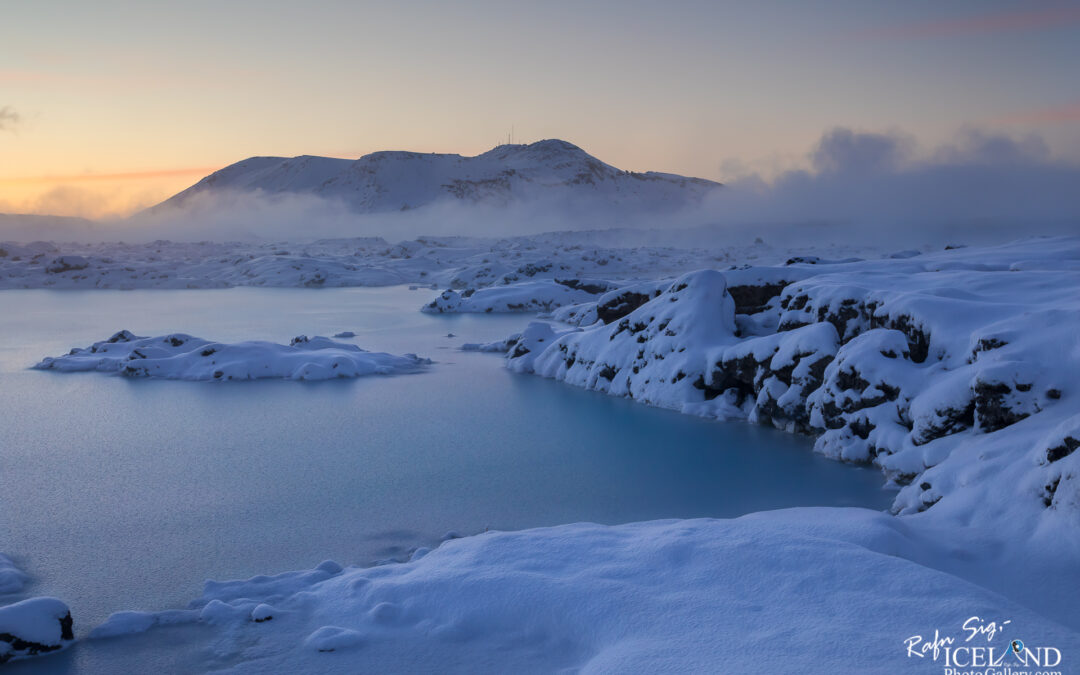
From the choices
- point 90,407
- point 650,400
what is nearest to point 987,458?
point 650,400

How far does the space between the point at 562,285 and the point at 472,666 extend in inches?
1822

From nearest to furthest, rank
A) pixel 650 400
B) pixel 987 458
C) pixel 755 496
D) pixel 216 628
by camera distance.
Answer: pixel 216 628, pixel 987 458, pixel 755 496, pixel 650 400

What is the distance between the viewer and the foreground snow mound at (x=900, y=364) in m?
10.6

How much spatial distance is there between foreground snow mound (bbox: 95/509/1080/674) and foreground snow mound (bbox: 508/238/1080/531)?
2.47 metres

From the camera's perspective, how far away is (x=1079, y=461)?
8805mm

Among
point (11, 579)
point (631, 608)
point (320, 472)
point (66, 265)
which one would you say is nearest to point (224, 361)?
point (320, 472)

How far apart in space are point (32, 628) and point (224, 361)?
18.3 m

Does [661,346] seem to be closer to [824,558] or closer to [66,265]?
[824,558]

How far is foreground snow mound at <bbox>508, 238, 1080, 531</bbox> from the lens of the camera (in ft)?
34.8

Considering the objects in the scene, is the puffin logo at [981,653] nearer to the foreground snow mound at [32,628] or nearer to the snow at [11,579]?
the foreground snow mound at [32,628]

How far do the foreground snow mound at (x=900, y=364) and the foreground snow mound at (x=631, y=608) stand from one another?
2.47 m

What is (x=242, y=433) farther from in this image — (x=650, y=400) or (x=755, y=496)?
(x=755, y=496)

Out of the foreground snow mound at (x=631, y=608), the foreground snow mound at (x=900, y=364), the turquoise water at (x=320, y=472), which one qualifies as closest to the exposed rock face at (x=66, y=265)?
the turquoise water at (x=320, y=472)

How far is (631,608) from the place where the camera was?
272 inches
